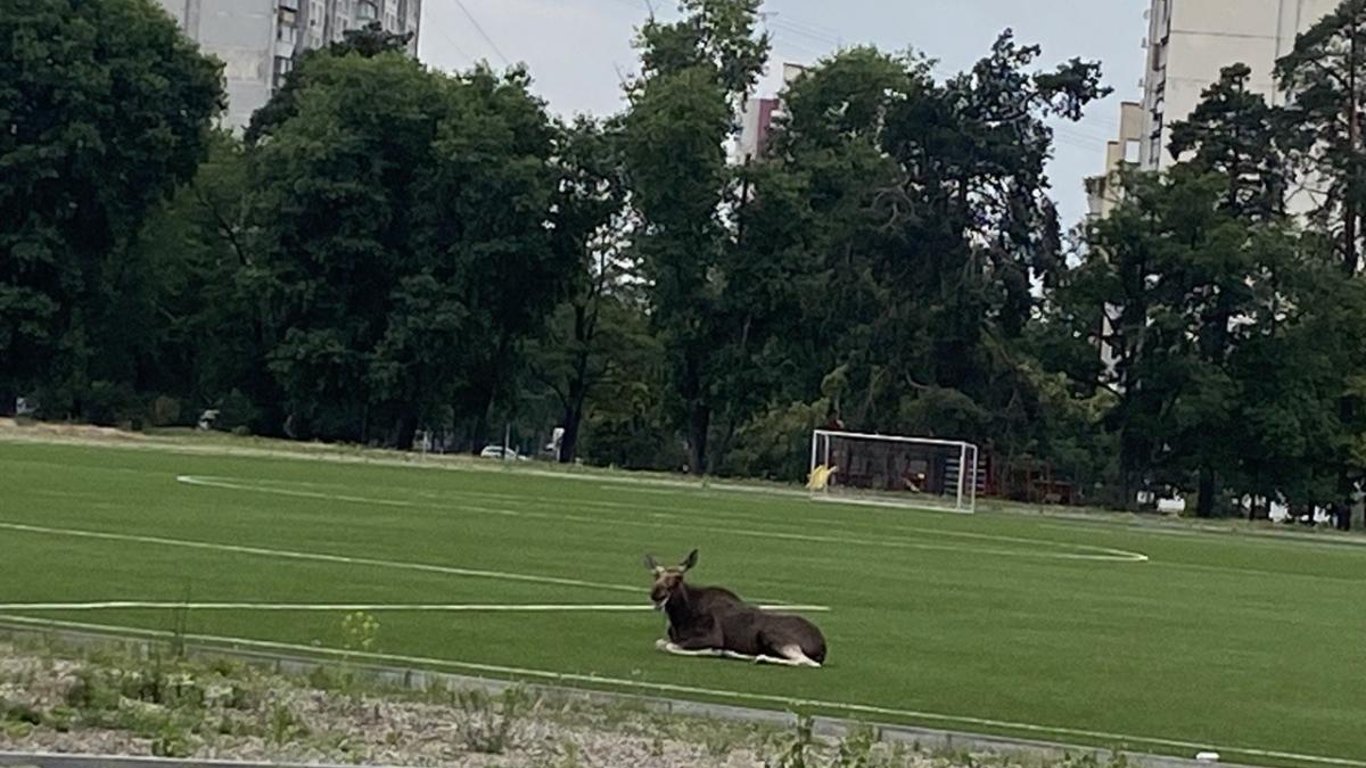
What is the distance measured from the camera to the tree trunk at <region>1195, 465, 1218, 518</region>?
77.8 m

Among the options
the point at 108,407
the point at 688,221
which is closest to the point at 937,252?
the point at 688,221

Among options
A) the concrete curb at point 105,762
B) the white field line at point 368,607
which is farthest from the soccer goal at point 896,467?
the concrete curb at point 105,762

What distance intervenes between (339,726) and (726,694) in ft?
12.5

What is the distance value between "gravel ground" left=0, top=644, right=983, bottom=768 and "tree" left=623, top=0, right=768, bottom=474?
231 feet

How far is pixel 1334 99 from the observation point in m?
81.1

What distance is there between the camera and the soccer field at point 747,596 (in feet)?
53.0

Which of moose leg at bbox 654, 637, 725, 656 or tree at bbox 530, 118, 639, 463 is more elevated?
tree at bbox 530, 118, 639, 463

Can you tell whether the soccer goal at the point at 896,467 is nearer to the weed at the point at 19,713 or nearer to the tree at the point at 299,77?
the tree at the point at 299,77

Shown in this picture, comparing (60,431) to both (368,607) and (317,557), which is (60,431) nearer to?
(317,557)

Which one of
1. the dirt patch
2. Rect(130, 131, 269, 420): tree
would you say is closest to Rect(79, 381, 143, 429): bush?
Rect(130, 131, 269, 420): tree

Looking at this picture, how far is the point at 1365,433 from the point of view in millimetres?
75688

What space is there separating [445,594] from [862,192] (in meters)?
61.4

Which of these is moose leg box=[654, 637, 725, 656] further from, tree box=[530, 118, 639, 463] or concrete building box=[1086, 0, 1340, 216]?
concrete building box=[1086, 0, 1340, 216]

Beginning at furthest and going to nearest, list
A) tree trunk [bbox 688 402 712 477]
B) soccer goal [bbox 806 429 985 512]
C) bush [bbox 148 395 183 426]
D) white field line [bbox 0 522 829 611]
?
tree trunk [bbox 688 402 712 477] → bush [bbox 148 395 183 426] → soccer goal [bbox 806 429 985 512] → white field line [bbox 0 522 829 611]
